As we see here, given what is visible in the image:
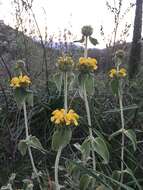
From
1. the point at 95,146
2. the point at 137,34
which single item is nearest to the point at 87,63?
the point at 95,146

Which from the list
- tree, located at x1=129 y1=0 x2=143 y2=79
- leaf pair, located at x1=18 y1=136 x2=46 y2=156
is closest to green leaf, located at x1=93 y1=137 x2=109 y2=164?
leaf pair, located at x1=18 y1=136 x2=46 y2=156

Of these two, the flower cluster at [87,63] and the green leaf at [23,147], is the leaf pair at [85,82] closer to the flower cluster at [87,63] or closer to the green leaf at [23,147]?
the flower cluster at [87,63]

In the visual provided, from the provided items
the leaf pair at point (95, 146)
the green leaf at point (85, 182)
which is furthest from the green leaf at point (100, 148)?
the green leaf at point (85, 182)

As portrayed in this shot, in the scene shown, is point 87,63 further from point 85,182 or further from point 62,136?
point 85,182

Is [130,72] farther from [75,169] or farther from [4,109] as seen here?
[75,169]

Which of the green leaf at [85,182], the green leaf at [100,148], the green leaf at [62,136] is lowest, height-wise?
the green leaf at [85,182]

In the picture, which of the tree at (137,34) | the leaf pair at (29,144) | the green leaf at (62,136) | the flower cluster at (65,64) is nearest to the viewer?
the green leaf at (62,136)

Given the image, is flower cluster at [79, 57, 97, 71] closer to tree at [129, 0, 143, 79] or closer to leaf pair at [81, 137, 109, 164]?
leaf pair at [81, 137, 109, 164]

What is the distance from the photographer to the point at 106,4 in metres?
5.82

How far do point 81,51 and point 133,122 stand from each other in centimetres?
338

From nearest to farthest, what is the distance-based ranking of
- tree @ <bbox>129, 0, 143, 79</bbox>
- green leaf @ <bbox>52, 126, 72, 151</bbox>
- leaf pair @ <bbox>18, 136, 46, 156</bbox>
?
green leaf @ <bbox>52, 126, 72, 151</bbox>, leaf pair @ <bbox>18, 136, 46, 156</bbox>, tree @ <bbox>129, 0, 143, 79</bbox>

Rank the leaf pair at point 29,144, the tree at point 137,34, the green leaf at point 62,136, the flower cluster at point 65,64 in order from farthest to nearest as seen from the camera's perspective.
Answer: the tree at point 137,34
the leaf pair at point 29,144
the flower cluster at point 65,64
the green leaf at point 62,136

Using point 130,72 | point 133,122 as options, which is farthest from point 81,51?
point 133,122

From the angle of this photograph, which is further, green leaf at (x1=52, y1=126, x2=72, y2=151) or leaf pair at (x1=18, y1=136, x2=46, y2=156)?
leaf pair at (x1=18, y1=136, x2=46, y2=156)
